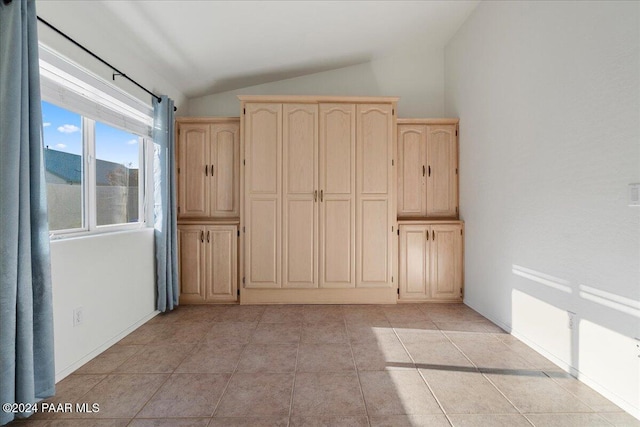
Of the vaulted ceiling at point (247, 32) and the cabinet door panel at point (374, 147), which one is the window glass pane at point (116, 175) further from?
the cabinet door panel at point (374, 147)

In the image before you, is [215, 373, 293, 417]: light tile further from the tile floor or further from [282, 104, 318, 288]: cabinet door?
[282, 104, 318, 288]: cabinet door

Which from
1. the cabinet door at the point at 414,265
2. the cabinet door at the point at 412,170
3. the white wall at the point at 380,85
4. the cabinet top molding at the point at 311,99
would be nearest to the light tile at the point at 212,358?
the cabinet door at the point at 414,265

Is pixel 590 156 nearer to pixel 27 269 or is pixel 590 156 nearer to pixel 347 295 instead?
pixel 347 295

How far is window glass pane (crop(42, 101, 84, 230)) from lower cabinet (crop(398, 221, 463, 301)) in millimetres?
3014

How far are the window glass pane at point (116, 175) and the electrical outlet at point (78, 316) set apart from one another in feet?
2.30

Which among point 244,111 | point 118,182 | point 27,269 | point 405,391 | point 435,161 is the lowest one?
point 405,391

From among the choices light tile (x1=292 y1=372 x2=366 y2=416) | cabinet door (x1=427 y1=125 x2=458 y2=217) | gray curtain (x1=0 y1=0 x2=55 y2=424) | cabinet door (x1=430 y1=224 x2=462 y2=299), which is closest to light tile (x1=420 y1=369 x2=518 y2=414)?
light tile (x1=292 y1=372 x2=366 y2=416)

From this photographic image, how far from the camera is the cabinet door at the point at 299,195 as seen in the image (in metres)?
3.47

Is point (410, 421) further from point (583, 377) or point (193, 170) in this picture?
point (193, 170)

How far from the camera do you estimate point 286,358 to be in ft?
7.52

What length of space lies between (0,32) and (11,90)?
277 mm

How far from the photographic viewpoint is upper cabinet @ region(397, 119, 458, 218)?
3719 millimetres

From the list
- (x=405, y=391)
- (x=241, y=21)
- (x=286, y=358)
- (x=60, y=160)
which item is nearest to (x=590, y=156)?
(x=405, y=391)

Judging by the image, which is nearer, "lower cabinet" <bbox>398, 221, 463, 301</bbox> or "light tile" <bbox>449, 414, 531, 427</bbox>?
"light tile" <bbox>449, 414, 531, 427</bbox>
